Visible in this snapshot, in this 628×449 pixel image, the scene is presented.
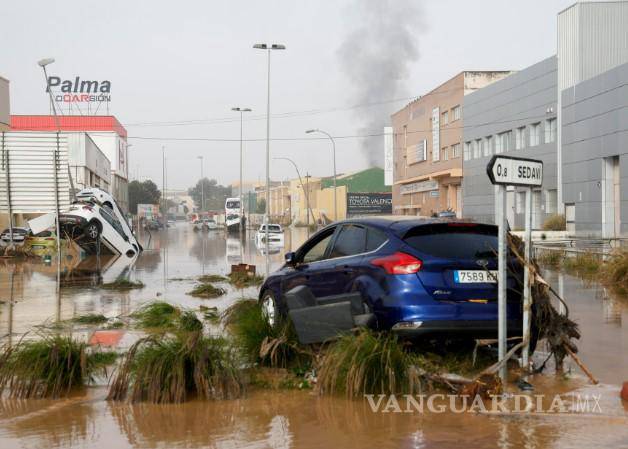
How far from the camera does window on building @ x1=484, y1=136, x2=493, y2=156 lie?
58812 mm

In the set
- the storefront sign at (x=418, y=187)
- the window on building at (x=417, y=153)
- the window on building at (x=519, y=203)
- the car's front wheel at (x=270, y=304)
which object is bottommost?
the car's front wheel at (x=270, y=304)

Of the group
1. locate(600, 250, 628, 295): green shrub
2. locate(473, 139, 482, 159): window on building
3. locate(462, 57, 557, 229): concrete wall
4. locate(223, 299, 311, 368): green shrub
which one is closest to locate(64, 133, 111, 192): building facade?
locate(462, 57, 557, 229): concrete wall

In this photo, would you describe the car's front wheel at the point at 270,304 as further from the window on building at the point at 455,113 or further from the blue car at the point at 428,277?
the window on building at the point at 455,113

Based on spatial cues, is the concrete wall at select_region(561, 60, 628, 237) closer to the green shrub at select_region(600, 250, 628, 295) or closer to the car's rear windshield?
the green shrub at select_region(600, 250, 628, 295)

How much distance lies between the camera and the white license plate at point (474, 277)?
6.97 meters

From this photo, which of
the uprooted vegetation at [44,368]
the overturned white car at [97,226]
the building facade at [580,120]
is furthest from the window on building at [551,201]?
the uprooted vegetation at [44,368]

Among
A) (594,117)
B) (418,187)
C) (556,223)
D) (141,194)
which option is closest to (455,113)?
(418,187)

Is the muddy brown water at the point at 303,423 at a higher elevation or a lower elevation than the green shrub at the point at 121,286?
lower

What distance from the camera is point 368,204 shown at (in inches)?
3772

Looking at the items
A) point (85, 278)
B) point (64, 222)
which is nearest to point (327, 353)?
point (85, 278)

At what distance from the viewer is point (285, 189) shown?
148 metres

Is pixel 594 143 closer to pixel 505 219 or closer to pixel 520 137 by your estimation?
pixel 520 137

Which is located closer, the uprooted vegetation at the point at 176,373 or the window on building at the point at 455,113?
the uprooted vegetation at the point at 176,373

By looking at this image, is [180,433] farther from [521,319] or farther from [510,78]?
[510,78]
